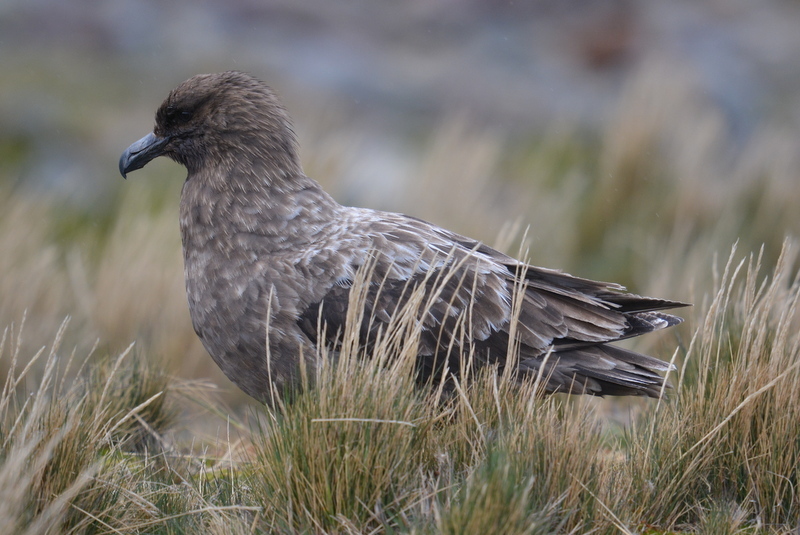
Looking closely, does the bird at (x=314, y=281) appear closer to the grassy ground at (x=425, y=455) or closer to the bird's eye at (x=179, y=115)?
the bird's eye at (x=179, y=115)

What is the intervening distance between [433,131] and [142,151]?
1019 centimetres

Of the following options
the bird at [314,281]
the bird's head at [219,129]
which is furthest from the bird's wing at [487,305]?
the bird's head at [219,129]

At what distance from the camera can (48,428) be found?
3037mm

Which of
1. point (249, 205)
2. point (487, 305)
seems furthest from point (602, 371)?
point (249, 205)

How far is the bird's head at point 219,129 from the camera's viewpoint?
4156mm

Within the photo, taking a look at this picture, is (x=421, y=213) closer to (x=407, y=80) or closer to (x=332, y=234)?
(x=332, y=234)

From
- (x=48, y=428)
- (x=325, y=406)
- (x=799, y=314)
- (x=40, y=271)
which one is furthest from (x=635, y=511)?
(x=40, y=271)

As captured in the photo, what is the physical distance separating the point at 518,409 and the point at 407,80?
14.8m

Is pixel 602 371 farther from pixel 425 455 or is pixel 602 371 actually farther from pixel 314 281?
pixel 314 281

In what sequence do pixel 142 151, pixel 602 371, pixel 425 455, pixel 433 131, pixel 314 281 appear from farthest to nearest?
pixel 433 131, pixel 142 151, pixel 602 371, pixel 314 281, pixel 425 455

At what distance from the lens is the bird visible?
3.60 m

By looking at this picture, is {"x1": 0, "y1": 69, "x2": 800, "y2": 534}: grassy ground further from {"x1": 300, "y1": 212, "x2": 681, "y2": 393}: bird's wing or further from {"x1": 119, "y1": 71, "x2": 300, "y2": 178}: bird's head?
{"x1": 119, "y1": 71, "x2": 300, "y2": 178}: bird's head

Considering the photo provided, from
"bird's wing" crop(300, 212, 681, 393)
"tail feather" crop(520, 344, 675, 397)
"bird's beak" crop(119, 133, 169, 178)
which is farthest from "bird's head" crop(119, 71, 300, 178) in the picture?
"tail feather" crop(520, 344, 675, 397)

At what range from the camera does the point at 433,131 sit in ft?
46.5
